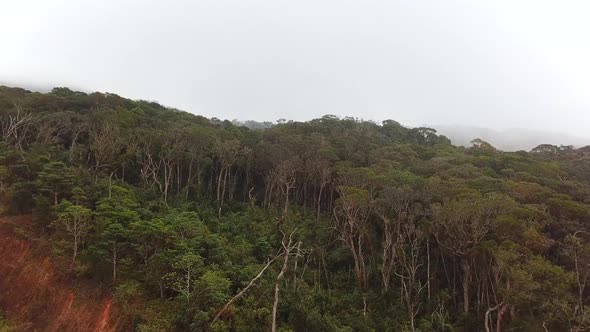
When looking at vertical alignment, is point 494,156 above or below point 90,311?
above

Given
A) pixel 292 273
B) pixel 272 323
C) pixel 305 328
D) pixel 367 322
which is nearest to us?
pixel 272 323

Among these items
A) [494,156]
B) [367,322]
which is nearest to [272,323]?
[367,322]

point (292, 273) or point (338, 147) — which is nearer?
point (292, 273)

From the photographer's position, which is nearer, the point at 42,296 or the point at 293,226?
the point at 42,296

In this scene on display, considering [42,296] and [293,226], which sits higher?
[293,226]

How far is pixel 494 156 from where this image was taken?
1444 inches

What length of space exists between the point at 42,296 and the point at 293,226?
1674cm

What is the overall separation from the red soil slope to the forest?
26.2 inches

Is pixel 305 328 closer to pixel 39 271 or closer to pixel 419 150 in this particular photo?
pixel 39 271

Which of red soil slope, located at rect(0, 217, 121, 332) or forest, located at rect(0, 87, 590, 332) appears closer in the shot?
red soil slope, located at rect(0, 217, 121, 332)

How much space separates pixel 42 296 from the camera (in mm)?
19375

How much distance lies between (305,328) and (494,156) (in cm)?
2645

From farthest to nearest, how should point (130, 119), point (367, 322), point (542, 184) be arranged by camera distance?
point (130, 119) → point (542, 184) → point (367, 322)

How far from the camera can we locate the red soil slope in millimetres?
18359
